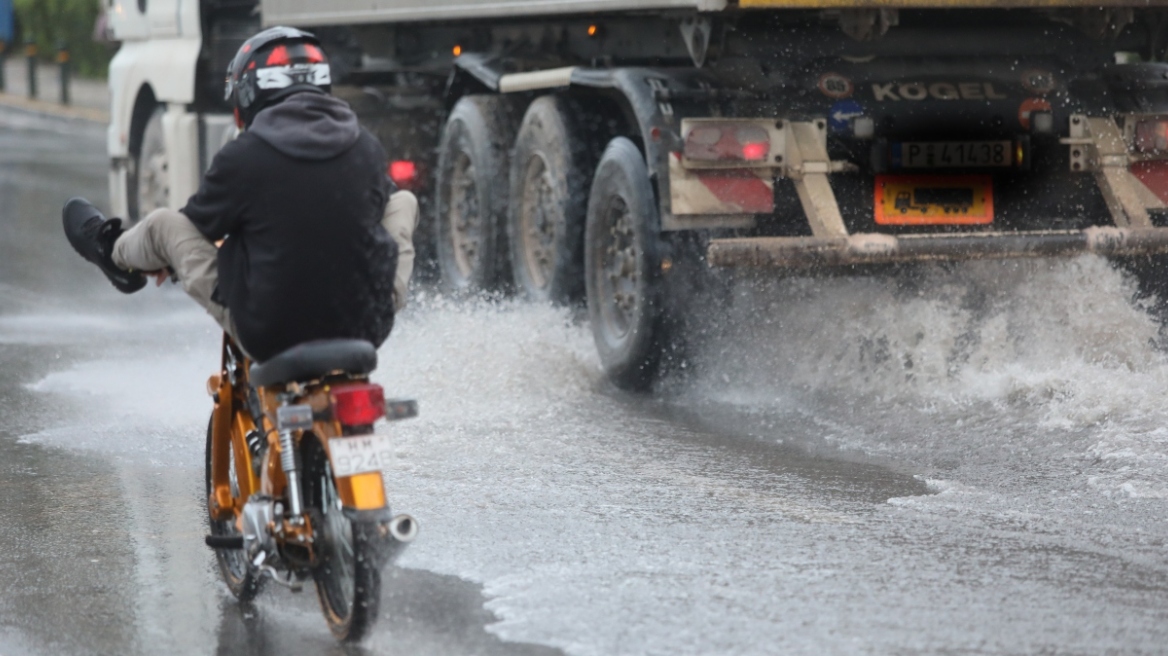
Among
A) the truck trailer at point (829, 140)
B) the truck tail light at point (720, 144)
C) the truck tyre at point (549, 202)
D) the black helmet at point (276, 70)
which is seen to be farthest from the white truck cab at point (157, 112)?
the black helmet at point (276, 70)

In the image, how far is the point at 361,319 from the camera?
16.0 ft

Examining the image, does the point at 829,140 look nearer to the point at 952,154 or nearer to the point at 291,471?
the point at 952,154

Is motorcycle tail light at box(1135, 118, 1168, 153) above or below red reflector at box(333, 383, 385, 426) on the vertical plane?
above

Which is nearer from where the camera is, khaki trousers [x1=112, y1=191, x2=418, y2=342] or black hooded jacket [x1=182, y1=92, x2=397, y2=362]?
black hooded jacket [x1=182, y1=92, x2=397, y2=362]

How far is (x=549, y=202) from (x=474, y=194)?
1335 millimetres

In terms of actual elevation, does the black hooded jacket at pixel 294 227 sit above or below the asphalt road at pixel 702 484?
above

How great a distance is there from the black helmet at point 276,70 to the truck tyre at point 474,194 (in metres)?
5.54

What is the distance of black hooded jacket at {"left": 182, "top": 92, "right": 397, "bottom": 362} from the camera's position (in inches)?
187

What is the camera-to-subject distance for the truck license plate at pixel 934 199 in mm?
8273

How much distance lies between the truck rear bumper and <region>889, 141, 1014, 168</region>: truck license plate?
45 centimetres

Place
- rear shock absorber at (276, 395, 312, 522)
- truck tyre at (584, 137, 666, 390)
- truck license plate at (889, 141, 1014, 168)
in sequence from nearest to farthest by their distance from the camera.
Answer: rear shock absorber at (276, 395, 312, 522)
truck license plate at (889, 141, 1014, 168)
truck tyre at (584, 137, 666, 390)

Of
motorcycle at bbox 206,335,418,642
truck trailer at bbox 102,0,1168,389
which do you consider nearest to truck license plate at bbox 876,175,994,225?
truck trailer at bbox 102,0,1168,389

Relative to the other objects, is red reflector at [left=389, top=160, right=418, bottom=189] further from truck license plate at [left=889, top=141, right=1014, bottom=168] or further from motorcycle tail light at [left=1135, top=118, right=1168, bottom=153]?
motorcycle tail light at [left=1135, top=118, right=1168, bottom=153]

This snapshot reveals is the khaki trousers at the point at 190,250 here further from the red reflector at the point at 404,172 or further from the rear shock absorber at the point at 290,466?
the red reflector at the point at 404,172
